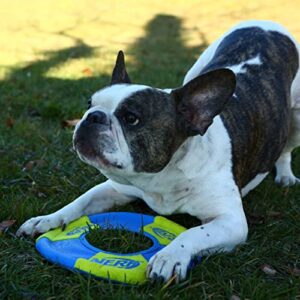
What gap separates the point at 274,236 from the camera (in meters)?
3.40

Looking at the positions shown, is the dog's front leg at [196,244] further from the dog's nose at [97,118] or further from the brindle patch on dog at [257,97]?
the dog's nose at [97,118]

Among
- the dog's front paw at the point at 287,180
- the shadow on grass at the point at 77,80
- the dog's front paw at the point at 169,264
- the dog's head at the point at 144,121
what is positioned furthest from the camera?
the shadow on grass at the point at 77,80

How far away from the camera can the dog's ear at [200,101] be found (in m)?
3.11

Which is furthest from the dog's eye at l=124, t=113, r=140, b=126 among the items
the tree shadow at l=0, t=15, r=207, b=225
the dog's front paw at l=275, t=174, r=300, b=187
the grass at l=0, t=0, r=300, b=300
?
the dog's front paw at l=275, t=174, r=300, b=187

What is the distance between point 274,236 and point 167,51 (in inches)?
252

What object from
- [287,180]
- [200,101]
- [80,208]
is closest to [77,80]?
[287,180]

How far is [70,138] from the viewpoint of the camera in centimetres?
486

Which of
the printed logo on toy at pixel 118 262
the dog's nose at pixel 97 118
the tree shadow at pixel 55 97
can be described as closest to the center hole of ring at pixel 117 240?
the printed logo on toy at pixel 118 262

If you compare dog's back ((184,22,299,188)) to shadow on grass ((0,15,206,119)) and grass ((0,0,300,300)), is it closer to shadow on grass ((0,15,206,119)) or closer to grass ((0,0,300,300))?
grass ((0,0,300,300))

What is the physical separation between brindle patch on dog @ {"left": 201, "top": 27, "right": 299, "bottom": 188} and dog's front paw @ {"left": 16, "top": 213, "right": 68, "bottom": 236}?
41.3 inches

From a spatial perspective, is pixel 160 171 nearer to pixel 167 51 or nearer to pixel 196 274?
pixel 196 274

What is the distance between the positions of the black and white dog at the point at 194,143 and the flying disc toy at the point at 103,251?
97 mm

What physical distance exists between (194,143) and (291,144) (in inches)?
56.0

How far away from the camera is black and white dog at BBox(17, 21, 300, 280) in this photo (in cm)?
294
